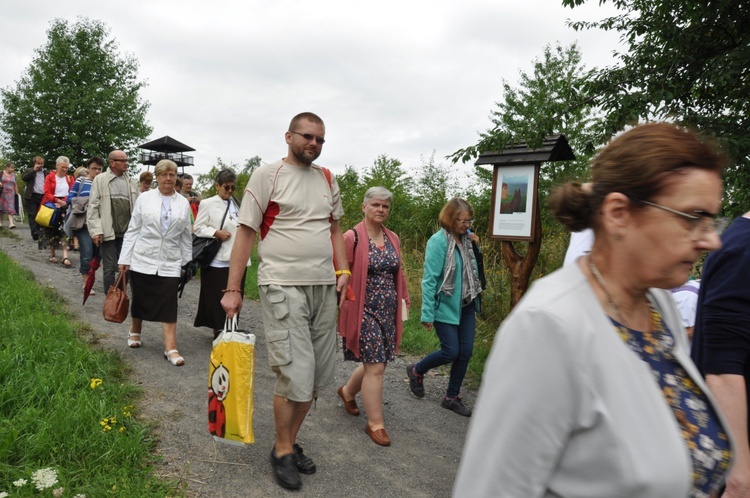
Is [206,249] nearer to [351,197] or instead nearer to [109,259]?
[109,259]

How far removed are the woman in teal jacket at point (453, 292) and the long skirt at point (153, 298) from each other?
2.52 metres

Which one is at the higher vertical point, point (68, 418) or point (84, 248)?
point (84, 248)

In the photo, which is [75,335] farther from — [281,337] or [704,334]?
[704,334]

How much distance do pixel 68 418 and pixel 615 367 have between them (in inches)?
133

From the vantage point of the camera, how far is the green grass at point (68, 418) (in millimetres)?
3035

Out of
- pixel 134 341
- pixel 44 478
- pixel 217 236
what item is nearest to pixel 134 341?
pixel 134 341

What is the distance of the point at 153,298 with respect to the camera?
5492 mm

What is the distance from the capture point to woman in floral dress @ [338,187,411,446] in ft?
14.1

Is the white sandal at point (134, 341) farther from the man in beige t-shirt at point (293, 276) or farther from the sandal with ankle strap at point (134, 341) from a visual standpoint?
the man in beige t-shirt at point (293, 276)

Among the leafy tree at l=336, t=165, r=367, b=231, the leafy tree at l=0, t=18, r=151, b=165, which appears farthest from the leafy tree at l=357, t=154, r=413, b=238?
the leafy tree at l=0, t=18, r=151, b=165

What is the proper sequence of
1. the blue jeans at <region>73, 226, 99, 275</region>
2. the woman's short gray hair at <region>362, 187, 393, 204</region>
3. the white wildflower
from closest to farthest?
the white wildflower
the woman's short gray hair at <region>362, 187, 393, 204</region>
the blue jeans at <region>73, 226, 99, 275</region>

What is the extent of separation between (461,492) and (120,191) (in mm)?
6746

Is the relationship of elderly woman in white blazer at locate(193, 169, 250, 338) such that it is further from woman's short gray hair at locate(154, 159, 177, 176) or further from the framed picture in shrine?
the framed picture in shrine

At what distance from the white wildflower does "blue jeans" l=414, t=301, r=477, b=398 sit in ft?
9.95
